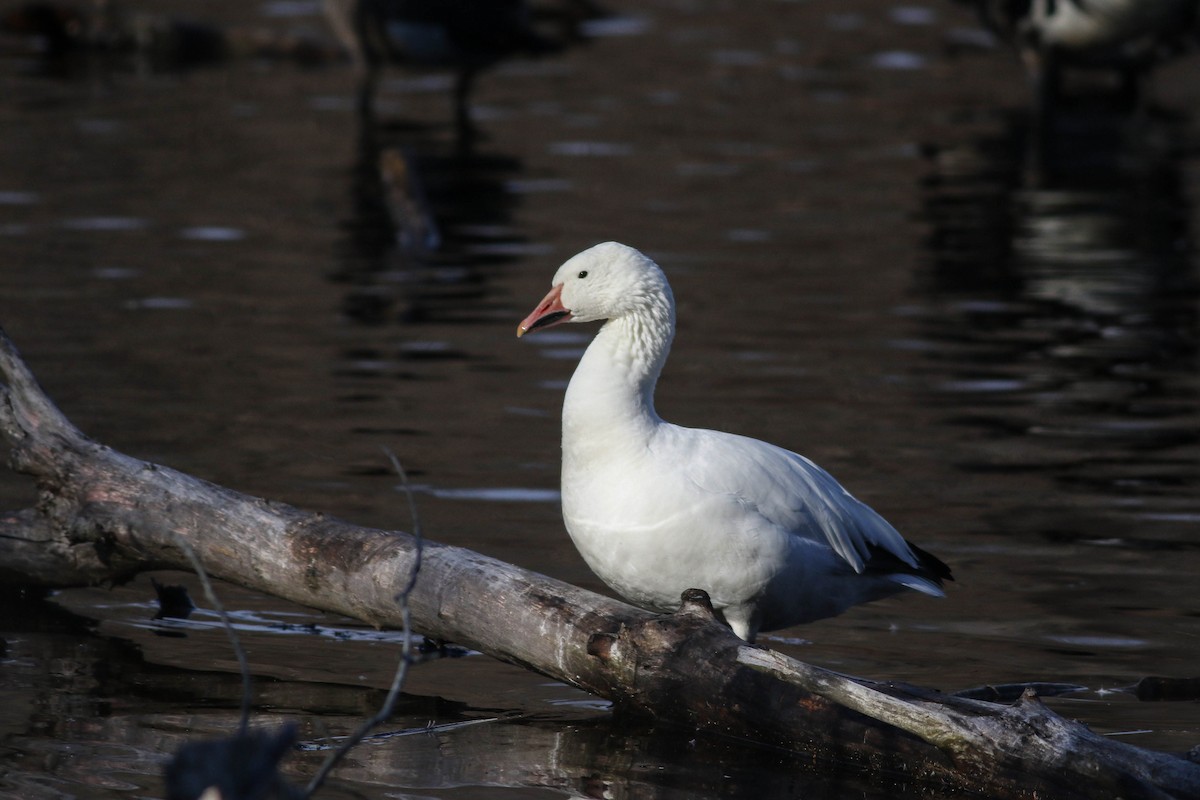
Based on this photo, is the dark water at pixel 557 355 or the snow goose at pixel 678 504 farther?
the dark water at pixel 557 355

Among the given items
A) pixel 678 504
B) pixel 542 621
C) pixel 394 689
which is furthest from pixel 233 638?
pixel 678 504

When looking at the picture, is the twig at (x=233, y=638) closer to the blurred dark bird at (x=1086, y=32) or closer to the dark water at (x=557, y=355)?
the dark water at (x=557, y=355)

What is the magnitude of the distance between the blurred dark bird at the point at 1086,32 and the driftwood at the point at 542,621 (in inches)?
646

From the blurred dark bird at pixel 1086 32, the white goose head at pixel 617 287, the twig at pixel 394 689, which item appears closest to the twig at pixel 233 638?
the twig at pixel 394 689

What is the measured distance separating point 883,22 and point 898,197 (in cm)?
1682

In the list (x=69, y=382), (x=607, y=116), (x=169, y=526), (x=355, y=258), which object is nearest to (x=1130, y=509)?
(x=169, y=526)

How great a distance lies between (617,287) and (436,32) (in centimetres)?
1582

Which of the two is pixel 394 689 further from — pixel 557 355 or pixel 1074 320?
pixel 1074 320

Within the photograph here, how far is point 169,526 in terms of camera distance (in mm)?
6734

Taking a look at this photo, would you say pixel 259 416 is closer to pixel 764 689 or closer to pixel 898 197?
pixel 764 689

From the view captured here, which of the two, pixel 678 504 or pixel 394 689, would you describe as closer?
pixel 394 689

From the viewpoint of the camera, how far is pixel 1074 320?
1288cm

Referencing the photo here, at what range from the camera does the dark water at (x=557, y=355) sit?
20.6 feet

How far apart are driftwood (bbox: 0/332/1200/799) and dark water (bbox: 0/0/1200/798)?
0.71 feet
